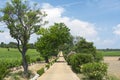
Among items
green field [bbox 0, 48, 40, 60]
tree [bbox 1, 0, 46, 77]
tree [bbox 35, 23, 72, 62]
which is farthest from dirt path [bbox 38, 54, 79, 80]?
green field [bbox 0, 48, 40, 60]

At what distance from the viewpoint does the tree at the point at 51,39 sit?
6588 cm

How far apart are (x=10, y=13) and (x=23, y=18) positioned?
1.57m

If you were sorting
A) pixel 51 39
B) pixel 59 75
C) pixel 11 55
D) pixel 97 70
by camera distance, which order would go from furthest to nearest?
pixel 11 55 < pixel 51 39 < pixel 59 75 < pixel 97 70

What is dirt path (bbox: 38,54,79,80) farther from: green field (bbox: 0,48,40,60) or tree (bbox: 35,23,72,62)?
green field (bbox: 0,48,40,60)

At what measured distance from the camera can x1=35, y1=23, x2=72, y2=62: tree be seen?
216 ft

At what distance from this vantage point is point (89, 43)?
160ft

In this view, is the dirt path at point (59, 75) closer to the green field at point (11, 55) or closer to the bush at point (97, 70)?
the bush at point (97, 70)

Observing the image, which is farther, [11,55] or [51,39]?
[11,55]

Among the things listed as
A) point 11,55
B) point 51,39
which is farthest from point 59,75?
point 11,55

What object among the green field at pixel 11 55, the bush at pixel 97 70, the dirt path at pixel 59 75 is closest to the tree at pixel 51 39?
the green field at pixel 11 55

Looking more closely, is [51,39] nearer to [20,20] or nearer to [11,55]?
[11,55]

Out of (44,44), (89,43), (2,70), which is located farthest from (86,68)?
(44,44)

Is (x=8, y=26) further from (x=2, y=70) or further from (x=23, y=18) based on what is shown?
(x=2, y=70)

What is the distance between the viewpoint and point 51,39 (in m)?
69.8
